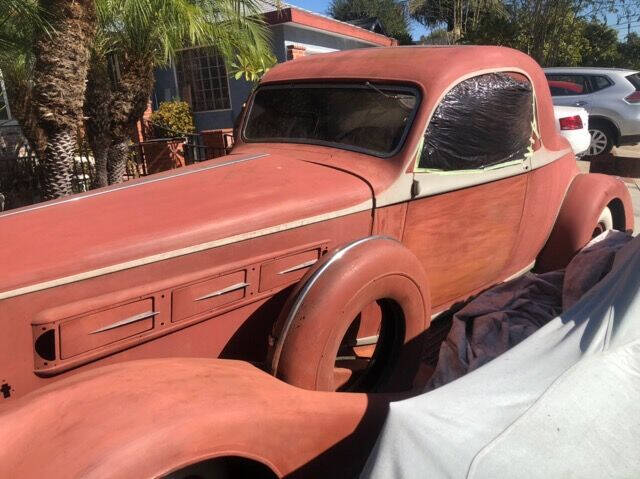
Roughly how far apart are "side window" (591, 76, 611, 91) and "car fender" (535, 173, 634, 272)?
8.23 m

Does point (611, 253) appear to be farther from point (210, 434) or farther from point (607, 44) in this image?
point (607, 44)

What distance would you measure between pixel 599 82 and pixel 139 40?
9.02 meters

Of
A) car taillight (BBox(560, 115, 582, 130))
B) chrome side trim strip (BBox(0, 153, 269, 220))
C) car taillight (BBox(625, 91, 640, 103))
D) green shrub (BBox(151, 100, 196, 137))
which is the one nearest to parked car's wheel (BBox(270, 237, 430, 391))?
chrome side trim strip (BBox(0, 153, 269, 220))

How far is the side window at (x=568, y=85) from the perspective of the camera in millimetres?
10781

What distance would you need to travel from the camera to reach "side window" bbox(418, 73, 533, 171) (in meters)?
2.75

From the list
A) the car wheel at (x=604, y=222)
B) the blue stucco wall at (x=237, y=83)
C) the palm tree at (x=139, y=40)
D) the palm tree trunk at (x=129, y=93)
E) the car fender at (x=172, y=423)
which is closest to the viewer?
the car fender at (x=172, y=423)

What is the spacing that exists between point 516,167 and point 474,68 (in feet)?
1.96

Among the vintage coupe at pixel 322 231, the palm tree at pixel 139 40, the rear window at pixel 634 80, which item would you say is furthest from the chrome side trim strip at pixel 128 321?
the rear window at pixel 634 80

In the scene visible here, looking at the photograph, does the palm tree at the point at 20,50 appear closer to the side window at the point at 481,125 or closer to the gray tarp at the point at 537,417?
the side window at the point at 481,125

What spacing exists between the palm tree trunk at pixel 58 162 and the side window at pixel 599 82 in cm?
973

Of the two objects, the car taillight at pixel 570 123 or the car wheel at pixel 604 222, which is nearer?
the car wheel at pixel 604 222

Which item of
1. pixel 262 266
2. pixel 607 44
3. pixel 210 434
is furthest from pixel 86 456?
pixel 607 44

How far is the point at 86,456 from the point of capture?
1.42 metres

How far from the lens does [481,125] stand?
9.62ft
